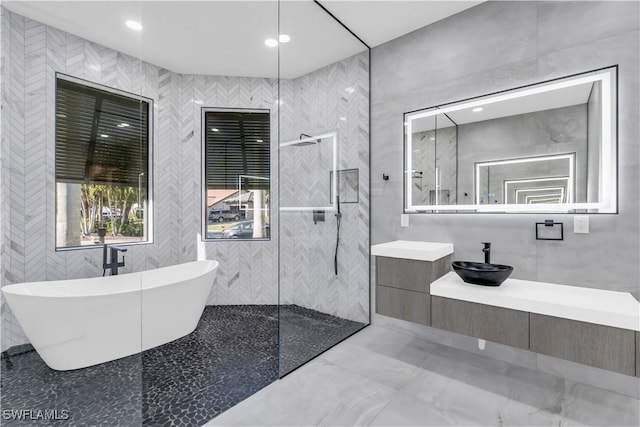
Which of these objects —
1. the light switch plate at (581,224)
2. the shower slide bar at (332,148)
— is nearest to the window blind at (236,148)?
the shower slide bar at (332,148)

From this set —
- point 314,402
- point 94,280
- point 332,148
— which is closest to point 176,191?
point 94,280

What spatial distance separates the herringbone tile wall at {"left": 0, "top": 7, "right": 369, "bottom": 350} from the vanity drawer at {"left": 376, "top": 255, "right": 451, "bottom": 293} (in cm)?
60

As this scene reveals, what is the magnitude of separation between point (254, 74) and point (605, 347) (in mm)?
2825

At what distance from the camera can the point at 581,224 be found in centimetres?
223

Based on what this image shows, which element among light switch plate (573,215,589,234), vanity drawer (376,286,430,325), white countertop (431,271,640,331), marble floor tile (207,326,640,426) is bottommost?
marble floor tile (207,326,640,426)

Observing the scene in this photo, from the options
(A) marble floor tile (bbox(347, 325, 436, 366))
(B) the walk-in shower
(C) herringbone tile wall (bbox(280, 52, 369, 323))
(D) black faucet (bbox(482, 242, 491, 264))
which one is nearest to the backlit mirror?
(D) black faucet (bbox(482, 242, 491, 264))

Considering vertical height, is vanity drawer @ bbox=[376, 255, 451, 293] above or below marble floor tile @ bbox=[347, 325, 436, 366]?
above

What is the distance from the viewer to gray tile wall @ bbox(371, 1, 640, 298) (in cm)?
208

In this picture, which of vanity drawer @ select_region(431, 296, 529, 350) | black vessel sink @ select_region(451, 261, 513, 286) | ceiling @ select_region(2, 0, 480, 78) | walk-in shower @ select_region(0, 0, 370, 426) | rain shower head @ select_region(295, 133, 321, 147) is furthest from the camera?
rain shower head @ select_region(295, 133, 321, 147)

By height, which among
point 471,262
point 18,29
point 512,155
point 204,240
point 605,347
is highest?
point 18,29

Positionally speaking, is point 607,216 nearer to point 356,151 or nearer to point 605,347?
point 605,347

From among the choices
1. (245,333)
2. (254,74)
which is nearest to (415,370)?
(245,333)

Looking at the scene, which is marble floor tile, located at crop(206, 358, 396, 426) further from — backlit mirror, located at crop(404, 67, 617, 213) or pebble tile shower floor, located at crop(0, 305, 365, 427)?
backlit mirror, located at crop(404, 67, 617, 213)

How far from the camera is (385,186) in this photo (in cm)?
324
